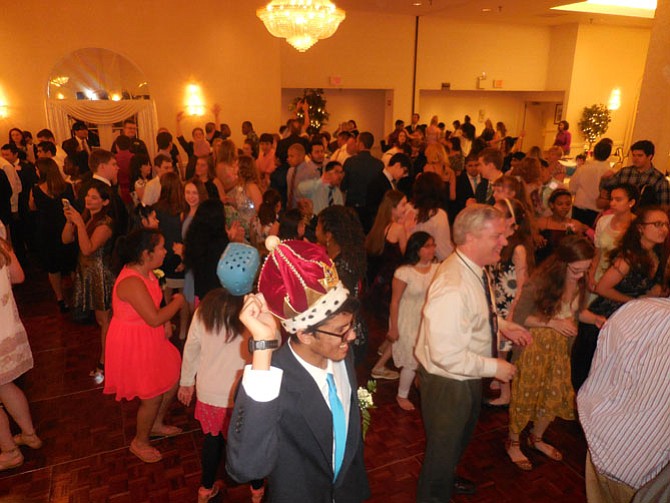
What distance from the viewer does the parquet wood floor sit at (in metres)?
2.85

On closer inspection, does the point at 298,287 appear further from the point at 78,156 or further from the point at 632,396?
the point at 78,156

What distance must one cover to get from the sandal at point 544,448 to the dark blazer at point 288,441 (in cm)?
206

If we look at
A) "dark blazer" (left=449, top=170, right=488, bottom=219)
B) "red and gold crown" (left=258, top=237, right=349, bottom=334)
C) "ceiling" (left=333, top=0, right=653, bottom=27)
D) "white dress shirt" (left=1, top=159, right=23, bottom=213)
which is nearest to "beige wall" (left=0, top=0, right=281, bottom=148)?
"ceiling" (left=333, top=0, right=653, bottom=27)

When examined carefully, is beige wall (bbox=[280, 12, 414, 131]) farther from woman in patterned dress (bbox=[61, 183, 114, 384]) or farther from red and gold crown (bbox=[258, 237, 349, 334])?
red and gold crown (bbox=[258, 237, 349, 334])

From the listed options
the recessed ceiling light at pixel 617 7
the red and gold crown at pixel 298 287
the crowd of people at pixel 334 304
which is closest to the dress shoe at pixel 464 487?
the crowd of people at pixel 334 304

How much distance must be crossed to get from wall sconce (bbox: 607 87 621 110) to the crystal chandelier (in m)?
11.4

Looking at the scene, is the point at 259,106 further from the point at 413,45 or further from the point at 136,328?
the point at 136,328

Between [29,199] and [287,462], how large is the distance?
6.55m

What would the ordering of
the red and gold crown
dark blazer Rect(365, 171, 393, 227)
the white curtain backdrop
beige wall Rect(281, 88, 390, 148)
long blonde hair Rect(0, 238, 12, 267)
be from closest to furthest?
the red and gold crown
long blonde hair Rect(0, 238, 12, 267)
dark blazer Rect(365, 171, 393, 227)
the white curtain backdrop
beige wall Rect(281, 88, 390, 148)

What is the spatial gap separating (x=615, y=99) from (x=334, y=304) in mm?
16237

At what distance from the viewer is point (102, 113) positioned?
393 inches

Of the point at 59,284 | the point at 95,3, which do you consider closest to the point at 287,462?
the point at 59,284

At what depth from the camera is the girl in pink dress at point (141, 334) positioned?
277 cm

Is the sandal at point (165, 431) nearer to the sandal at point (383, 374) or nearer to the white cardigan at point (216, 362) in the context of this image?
the white cardigan at point (216, 362)
